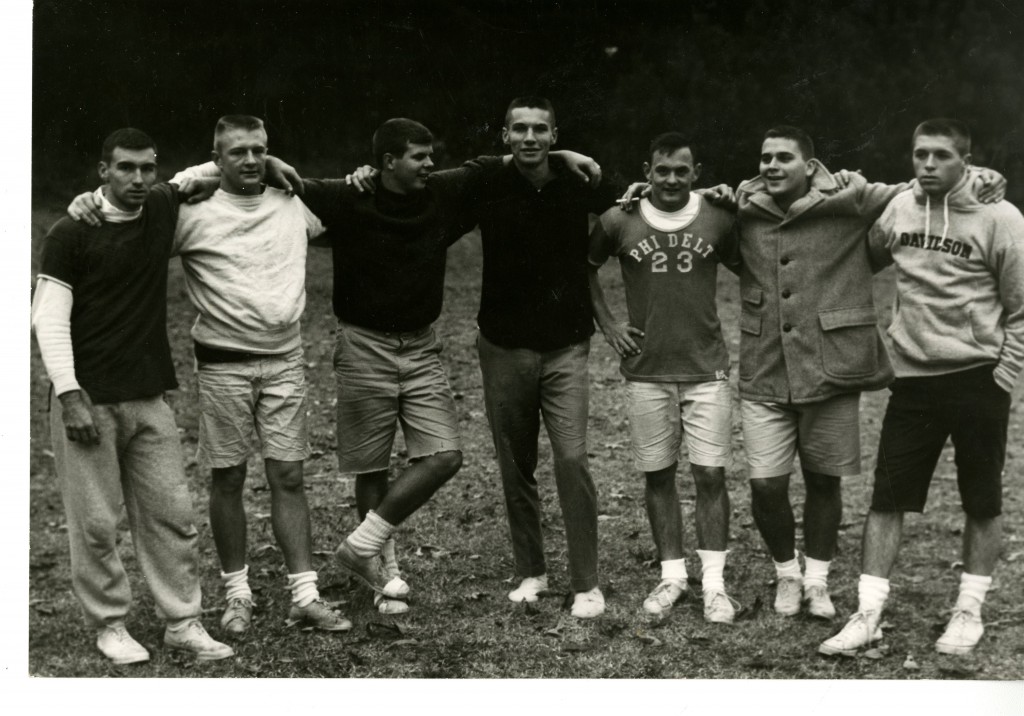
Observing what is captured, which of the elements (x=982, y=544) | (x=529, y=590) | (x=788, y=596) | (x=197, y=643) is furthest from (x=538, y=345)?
(x=982, y=544)

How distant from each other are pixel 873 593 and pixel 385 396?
2248mm

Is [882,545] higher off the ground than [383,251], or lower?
lower

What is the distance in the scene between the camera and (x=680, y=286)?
5105 millimetres

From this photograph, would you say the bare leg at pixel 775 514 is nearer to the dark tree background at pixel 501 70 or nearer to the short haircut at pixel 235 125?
the dark tree background at pixel 501 70

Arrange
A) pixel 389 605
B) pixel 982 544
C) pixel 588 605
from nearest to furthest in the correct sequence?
pixel 982 544, pixel 588 605, pixel 389 605

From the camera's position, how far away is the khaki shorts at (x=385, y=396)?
5152mm

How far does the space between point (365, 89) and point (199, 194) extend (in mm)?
1135

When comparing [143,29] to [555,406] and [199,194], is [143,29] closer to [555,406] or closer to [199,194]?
[199,194]

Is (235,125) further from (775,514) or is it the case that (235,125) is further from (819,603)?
(819,603)

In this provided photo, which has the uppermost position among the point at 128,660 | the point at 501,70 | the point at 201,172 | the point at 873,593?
the point at 501,70

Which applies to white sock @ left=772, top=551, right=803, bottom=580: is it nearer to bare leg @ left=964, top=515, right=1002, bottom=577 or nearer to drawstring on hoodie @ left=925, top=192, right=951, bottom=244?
bare leg @ left=964, top=515, right=1002, bottom=577

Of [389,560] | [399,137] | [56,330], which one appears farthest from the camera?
[389,560]
